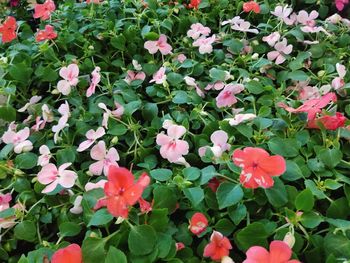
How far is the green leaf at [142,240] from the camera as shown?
658mm

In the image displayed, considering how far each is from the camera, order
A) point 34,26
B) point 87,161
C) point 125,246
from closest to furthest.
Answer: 1. point 125,246
2. point 87,161
3. point 34,26

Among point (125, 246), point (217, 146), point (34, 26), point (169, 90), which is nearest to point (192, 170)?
point (217, 146)

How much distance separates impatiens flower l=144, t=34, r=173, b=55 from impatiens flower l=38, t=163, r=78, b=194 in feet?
1.64

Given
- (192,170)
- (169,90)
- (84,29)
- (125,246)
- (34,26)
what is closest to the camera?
(125,246)

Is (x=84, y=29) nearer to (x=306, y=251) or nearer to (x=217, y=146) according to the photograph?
(x=217, y=146)

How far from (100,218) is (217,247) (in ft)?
0.63

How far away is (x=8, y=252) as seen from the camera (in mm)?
822

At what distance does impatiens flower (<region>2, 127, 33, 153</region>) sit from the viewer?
3.08 feet

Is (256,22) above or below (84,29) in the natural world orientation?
below

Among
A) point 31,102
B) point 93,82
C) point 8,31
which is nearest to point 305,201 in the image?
point 93,82

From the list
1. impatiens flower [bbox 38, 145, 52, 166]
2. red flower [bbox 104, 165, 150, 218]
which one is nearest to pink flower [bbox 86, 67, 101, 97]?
impatiens flower [bbox 38, 145, 52, 166]

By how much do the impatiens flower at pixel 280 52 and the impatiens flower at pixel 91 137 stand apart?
0.55m

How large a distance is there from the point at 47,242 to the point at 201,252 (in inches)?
10.7

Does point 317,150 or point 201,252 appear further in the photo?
point 317,150
